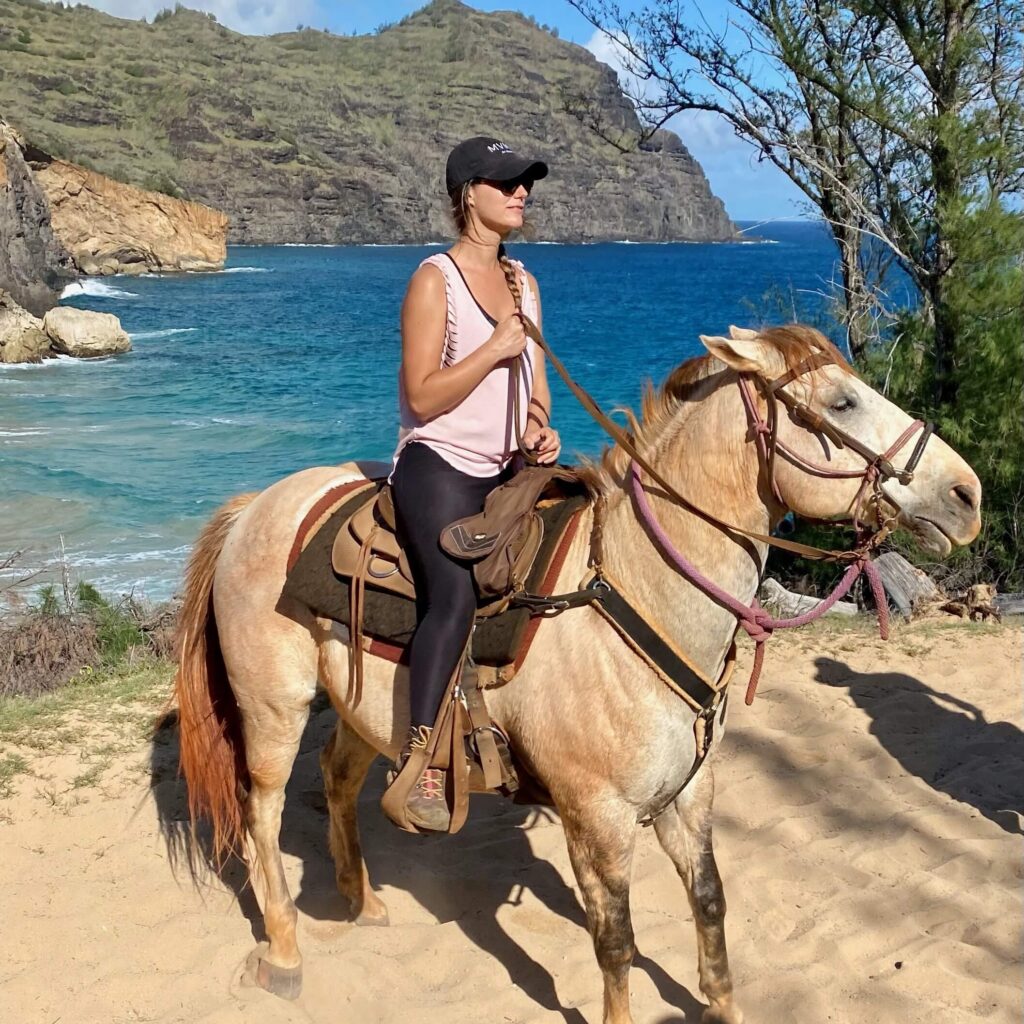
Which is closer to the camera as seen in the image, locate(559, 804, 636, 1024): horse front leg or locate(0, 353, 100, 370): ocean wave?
locate(559, 804, 636, 1024): horse front leg

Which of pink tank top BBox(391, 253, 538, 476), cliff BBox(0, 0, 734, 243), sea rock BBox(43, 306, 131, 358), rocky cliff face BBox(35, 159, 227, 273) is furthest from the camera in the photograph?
Result: cliff BBox(0, 0, 734, 243)

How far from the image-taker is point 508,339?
291cm

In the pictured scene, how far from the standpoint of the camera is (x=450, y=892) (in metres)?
4.22

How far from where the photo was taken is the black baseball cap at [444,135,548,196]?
3.00m

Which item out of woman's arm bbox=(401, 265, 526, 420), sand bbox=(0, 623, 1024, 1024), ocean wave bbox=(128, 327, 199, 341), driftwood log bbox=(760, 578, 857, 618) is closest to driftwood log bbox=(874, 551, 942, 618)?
driftwood log bbox=(760, 578, 857, 618)

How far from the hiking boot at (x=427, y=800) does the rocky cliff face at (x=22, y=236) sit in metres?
35.5

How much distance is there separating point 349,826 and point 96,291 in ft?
179

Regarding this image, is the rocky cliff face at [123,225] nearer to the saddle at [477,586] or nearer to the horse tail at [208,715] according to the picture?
the horse tail at [208,715]

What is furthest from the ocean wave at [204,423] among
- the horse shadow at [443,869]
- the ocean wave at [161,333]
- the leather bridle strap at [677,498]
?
the leather bridle strap at [677,498]

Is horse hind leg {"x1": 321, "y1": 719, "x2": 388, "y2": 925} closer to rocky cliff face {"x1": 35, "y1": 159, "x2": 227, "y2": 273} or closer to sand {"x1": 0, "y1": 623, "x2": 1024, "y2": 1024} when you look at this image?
sand {"x1": 0, "y1": 623, "x2": 1024, "y2": 1024}

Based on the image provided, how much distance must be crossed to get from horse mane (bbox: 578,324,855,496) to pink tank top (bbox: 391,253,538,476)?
0.33 meters

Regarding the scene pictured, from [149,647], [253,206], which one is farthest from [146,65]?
[149,647]

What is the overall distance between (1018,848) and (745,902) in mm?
1313

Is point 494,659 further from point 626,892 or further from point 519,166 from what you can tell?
point 519,166
